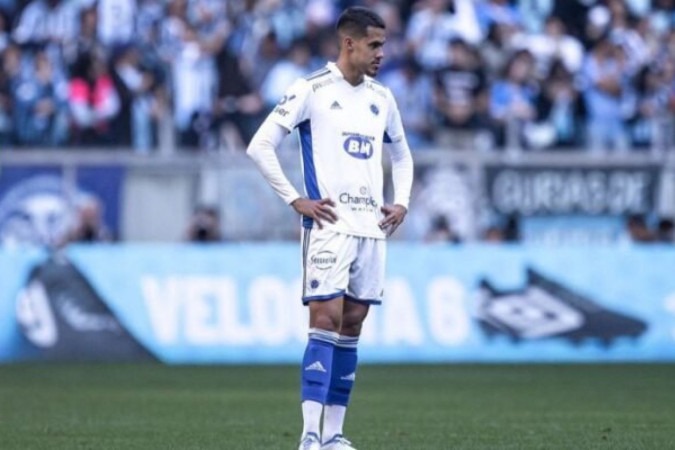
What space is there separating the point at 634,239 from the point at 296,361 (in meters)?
4.63

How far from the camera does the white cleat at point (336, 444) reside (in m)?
9.72

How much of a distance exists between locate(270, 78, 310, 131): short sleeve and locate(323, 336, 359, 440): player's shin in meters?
1.27

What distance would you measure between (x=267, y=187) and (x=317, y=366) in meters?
11.9

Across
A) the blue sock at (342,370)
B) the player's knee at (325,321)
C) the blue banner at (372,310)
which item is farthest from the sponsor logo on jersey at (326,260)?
the blue banner at (372,310)

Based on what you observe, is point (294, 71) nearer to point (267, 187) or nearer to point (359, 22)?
point (267, 187)

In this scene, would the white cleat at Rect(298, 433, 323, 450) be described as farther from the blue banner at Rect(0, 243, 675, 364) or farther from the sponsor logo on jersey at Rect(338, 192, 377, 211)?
the blue banner at Rect(0, 243, 675, 364)

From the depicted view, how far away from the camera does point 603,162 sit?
71.2 ft

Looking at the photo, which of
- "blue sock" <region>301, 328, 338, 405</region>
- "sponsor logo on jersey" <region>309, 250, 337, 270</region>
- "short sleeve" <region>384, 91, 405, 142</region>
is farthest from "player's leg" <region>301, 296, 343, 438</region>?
"short sleeve" <region>384, 91, 405, 142</region>

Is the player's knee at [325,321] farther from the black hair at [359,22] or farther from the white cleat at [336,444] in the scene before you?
the black hair at [359,22]

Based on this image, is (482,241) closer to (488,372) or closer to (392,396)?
(488,372)

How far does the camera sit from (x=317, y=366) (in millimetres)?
9469

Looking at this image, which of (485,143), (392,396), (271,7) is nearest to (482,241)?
(485,143)

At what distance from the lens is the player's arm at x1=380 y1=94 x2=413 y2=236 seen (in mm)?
9883

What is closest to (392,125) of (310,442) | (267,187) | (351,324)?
(351,324)
